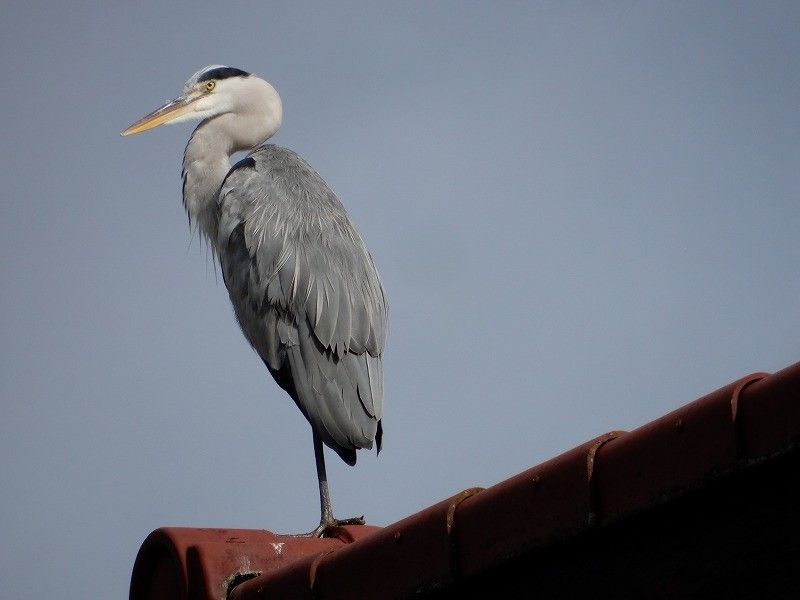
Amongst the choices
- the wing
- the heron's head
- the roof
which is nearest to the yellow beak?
the heron's head

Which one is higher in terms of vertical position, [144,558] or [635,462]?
[144,558]

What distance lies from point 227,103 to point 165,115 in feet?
1.34

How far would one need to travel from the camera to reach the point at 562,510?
6.89 feet

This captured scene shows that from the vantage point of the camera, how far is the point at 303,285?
17.5 ft

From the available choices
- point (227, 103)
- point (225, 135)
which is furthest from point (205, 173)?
point (227, 103)

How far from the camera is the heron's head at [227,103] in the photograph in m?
6.86

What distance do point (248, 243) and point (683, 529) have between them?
153 inches

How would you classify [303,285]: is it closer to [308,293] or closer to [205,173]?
[308,293]

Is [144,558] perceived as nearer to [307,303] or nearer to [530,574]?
[530,574]

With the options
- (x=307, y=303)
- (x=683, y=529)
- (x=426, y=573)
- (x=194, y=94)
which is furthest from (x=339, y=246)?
(x=683, y=529)

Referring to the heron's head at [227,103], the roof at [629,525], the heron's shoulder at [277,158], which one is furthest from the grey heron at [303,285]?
the roof at [629,525]

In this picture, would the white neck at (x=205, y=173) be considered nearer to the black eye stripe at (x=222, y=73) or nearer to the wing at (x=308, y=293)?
the black eye stripe at (x=222, y=73)

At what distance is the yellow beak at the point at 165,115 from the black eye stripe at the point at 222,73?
5.7 inches

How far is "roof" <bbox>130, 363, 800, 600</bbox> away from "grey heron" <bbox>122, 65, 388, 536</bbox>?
85.6 inches
